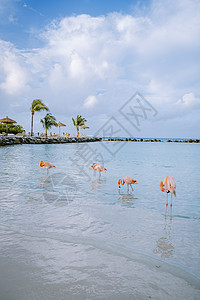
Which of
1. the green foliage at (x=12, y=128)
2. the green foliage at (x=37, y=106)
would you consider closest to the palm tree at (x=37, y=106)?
the green foliage at (x=37, y=106)

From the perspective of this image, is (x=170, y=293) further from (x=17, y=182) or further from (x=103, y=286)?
(x=17, y=182)

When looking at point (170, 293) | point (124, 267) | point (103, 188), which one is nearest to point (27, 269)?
point (124, 267)

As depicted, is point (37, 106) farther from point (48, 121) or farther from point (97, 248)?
point (97, 248)

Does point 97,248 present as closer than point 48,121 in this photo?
Yes

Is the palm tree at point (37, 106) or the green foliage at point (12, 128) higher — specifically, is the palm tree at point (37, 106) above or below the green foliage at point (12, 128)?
above

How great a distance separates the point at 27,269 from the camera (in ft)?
10.3

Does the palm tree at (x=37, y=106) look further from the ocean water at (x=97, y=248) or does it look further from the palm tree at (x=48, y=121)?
the ocean water at (x=97, y=248)

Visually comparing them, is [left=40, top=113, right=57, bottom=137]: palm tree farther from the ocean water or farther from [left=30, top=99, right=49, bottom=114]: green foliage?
the ocean water

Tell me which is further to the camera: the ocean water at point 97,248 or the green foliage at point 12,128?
the green foliage at point 12,128

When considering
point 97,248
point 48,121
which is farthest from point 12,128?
point 97,248

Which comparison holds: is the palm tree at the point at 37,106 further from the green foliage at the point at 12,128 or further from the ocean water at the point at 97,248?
the ocean water at the point at 97,248

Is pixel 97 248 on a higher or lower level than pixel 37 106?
lower

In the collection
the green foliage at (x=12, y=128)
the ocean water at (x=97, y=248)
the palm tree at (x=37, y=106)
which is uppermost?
the palm tree at (x=37, y=106)

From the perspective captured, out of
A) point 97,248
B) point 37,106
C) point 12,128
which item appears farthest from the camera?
point 12,128
